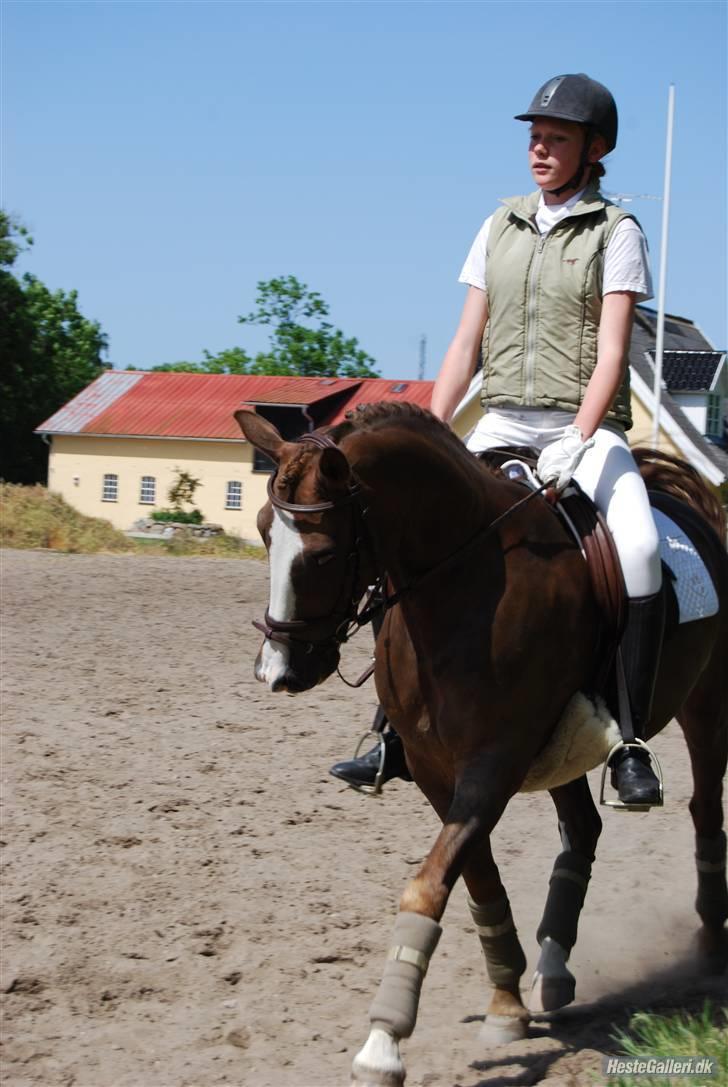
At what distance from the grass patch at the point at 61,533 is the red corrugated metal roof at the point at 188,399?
2414 cm

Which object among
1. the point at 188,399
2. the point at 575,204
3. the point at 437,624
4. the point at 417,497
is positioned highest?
the point at 575,204

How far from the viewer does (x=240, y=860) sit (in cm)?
694

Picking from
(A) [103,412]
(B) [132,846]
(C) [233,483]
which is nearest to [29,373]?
(A) [103,412]

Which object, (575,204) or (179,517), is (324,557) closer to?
(575,204)

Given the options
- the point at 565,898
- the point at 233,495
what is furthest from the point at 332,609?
the point at 233,495

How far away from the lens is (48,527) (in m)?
22.3

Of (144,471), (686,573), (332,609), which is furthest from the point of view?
(144,471)

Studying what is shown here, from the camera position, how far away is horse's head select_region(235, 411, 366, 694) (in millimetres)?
3830

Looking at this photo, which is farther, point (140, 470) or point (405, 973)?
point (140, 470)

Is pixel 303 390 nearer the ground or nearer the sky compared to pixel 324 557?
nearer the ground

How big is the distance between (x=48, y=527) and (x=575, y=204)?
1842 centimetres

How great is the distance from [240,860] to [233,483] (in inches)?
1711

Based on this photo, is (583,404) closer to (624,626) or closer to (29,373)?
(624,626)

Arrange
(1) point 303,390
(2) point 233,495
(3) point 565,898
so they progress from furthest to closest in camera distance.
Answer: (1) point 303,390 < (2) point 233,495 < (3) point 565,898
